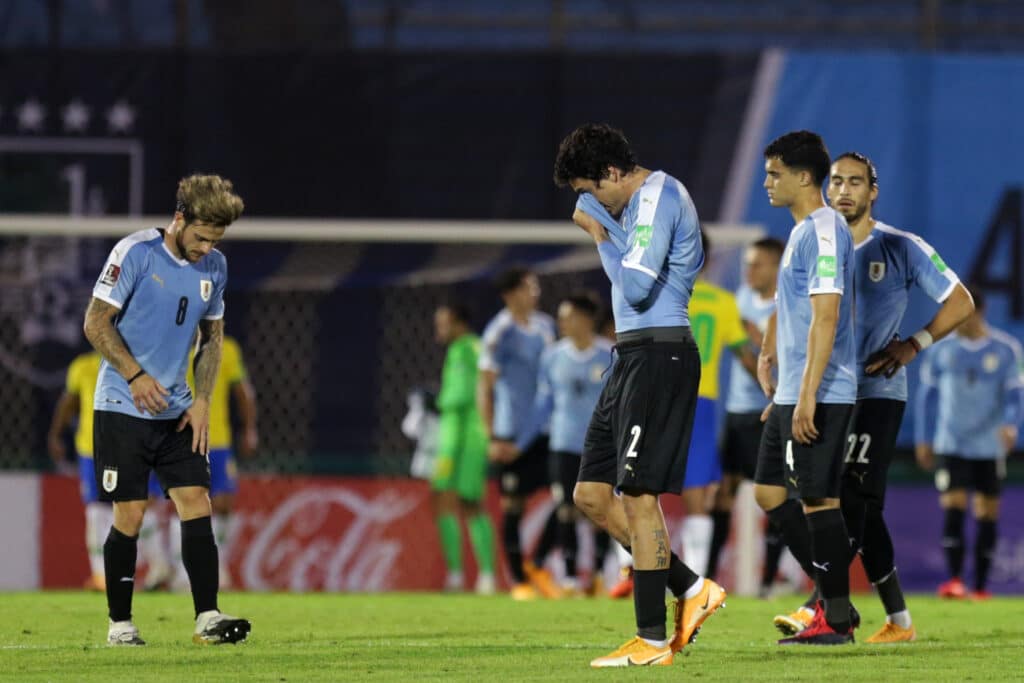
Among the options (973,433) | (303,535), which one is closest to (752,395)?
(973,433)

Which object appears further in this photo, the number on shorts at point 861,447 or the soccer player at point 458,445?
the soccer player at point 458,445

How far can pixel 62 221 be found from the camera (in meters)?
14.9

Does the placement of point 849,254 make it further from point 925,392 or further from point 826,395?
point 925,392

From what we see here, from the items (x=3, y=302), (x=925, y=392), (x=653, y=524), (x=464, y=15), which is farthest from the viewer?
(x=464, y=15)

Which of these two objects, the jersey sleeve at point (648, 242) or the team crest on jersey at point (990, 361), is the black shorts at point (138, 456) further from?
the team crest on jersey at point (990, 361)

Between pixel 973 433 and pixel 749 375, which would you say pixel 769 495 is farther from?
pixel 973 433

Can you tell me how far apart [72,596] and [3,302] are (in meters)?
4.72

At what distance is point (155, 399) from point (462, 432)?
674cm

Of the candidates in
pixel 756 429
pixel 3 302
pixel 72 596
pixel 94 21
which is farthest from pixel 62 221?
pixel 756 429

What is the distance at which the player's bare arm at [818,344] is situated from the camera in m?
7.42

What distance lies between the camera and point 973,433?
43.5ft

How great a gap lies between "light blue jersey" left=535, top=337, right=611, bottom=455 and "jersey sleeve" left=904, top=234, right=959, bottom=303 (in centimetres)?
429

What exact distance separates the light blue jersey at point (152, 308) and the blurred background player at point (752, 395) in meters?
4.20

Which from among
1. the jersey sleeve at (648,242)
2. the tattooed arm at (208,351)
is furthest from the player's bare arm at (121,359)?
the jersey sleeve at (648,242)
